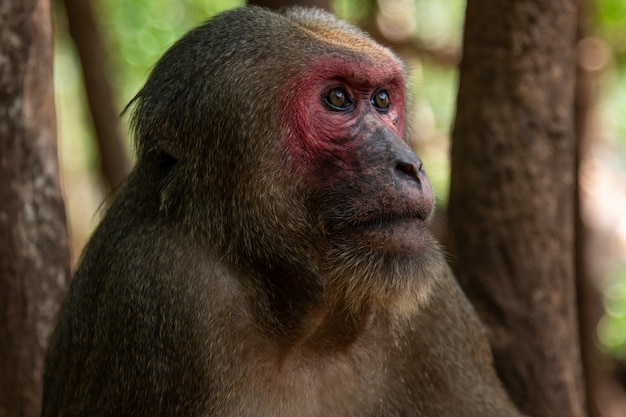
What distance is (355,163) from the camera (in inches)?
161

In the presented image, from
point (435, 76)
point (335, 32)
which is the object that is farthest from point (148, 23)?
point (335, 32)

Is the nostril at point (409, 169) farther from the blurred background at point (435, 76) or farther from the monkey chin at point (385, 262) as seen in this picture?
the blurred background at point (435, 76)

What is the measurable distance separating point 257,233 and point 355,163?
1.78 feet

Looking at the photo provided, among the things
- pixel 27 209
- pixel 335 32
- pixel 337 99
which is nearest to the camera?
pixel 337 99

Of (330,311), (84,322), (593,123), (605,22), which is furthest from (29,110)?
(605,22)

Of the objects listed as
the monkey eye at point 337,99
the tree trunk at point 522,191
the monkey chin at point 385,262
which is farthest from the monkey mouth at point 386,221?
the tree trunk at point 522,191

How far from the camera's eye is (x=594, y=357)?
9.09 m

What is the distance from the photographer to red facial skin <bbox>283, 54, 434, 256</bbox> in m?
4.01

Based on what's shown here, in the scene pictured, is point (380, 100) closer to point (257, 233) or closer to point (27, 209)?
point (257, 233)

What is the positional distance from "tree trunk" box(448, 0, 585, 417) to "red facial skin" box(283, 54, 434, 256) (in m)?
1.52

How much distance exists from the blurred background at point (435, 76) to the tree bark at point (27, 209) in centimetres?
327

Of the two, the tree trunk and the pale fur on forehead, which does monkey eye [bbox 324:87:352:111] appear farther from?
the tree trunk

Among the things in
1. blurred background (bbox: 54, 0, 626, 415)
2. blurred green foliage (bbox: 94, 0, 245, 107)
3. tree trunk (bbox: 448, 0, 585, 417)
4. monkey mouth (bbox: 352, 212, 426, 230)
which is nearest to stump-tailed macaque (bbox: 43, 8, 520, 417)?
monkey mouth (bbox: 352, 212, 426, 230)

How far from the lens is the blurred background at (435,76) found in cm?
1028
